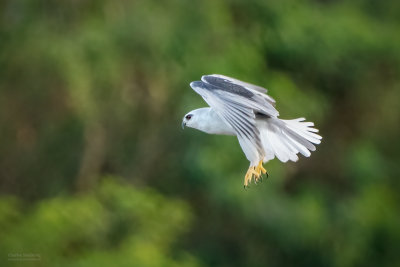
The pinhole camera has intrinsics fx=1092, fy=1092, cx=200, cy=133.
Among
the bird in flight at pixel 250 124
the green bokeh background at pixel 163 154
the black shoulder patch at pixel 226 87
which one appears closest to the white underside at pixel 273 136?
the bird in flight at pixel 250 124

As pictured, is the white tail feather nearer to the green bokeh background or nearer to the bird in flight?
the bird in flight

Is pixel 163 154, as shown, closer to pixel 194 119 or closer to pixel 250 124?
pixel 194 119

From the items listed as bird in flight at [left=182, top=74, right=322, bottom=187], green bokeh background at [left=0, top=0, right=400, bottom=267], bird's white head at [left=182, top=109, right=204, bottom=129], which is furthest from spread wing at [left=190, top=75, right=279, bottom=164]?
green bokeh background at [left=0, top=0, right=400, bottom=267]

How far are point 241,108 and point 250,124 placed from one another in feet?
→ 0.38

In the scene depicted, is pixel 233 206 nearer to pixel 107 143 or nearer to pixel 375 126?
pixel 107 143

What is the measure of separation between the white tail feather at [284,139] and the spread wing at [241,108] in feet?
0.25

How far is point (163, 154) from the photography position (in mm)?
13250

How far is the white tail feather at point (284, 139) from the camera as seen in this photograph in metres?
5.95

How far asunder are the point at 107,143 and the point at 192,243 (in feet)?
5.55

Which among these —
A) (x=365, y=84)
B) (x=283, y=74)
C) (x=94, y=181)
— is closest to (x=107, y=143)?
(x=94, y=181)

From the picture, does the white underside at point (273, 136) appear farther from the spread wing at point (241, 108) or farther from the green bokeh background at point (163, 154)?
the green bokeh background at point (163, 154)

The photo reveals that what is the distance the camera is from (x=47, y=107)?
13258 millimetres

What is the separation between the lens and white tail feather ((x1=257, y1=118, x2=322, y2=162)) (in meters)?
5.95

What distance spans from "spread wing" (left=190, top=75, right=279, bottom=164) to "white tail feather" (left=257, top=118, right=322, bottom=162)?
76mm
